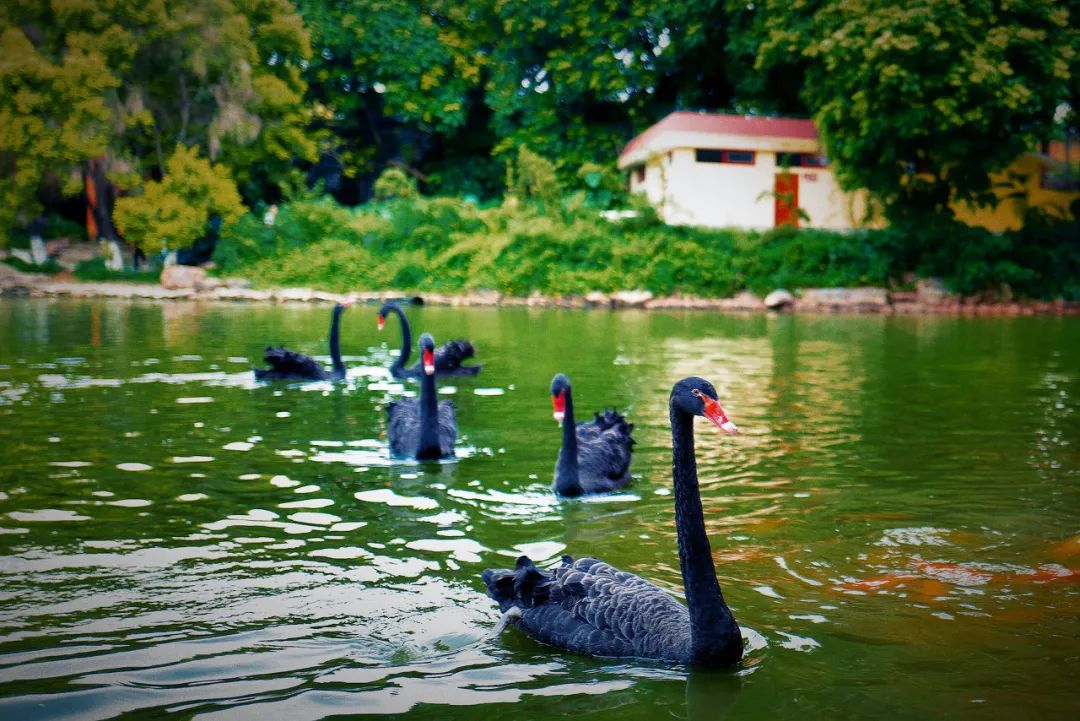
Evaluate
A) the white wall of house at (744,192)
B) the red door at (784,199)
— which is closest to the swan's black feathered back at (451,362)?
the white wall of house at (744,192)

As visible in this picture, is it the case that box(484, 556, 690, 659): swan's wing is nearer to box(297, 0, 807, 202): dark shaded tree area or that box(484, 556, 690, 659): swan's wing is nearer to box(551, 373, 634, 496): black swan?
box(551, 373, 634, 496): black swan

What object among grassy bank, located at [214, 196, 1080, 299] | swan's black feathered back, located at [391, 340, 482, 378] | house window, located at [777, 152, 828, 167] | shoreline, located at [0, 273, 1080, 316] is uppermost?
house window, located at [777, 152, 828, 167]

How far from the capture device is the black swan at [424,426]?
7.71 m

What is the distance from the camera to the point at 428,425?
7758 mm

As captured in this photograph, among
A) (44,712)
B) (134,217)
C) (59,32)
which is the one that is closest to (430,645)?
(44,712)

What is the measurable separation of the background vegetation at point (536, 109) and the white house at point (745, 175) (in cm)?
161

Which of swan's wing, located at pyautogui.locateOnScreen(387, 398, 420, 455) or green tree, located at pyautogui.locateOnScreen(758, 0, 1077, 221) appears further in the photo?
green tree, located at pyautogui.locateOnScreen(758, 0, 1077, 221)

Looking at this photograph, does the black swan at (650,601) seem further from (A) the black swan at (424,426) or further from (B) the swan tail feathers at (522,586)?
(A) the black swan at (424,426)

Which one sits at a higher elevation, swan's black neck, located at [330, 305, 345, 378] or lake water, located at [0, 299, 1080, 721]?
swan's black neck, located at [330, 305, 345, 378]

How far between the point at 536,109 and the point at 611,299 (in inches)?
400

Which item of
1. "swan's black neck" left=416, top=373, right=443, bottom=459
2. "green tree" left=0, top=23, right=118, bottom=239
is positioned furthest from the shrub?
"swan's black neck" left=416, top=373, right=443, bottom=459

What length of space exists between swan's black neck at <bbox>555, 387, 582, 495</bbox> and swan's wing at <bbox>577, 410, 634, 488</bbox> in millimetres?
172

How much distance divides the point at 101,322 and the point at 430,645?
17080 millimetres

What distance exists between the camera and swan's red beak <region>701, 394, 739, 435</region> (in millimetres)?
3646
